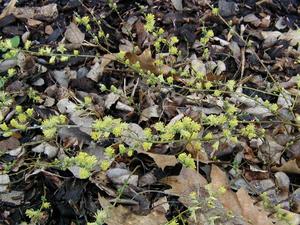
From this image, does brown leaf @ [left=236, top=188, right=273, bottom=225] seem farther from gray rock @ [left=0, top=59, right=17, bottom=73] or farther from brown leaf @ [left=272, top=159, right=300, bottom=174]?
gray rock @ [left=0, top=59, right=17, bottom=73]

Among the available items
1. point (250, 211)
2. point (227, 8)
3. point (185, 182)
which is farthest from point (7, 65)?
point (250, 211)

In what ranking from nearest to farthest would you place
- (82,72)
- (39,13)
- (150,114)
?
(150,114) < (82,72) < (39,13)

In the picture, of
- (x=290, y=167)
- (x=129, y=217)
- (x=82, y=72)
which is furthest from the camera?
(x=82, y=72)

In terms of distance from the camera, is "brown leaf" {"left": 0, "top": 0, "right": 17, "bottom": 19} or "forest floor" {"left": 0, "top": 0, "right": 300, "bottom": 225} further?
"brown leaf" {"left": 0, "top": 0, "right": 17, "bottom": 19}

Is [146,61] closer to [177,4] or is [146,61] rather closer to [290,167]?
[177,4]

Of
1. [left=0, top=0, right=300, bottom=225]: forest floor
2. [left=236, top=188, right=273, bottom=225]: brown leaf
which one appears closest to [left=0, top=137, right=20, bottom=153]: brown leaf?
[left=0, top=0, right=300, bottom=225]: forest floor

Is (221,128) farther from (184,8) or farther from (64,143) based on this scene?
(184,8)

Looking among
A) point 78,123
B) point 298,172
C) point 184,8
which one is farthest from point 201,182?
point 184,8

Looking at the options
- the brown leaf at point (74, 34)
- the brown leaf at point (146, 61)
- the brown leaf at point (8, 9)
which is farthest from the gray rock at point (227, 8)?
the brown leaf at point (8, 9)
